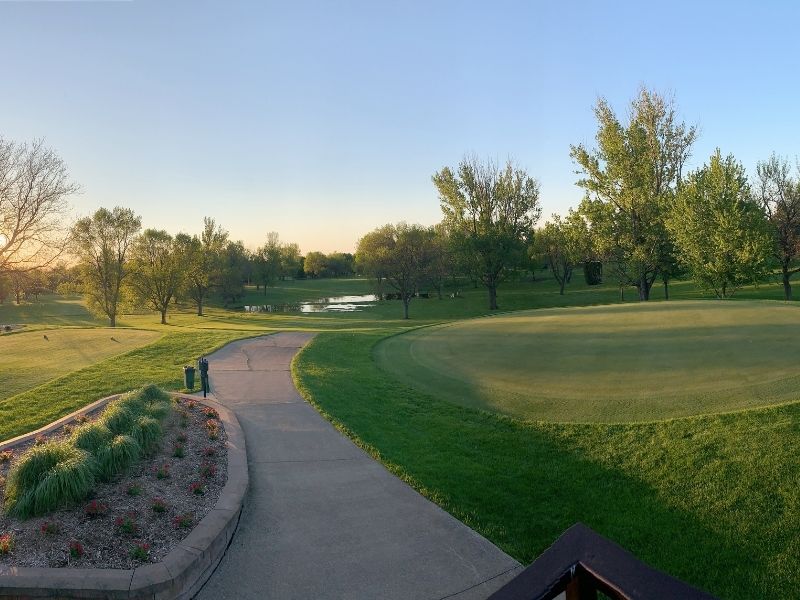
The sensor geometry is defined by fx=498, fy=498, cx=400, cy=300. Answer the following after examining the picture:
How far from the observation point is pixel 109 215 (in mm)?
43812

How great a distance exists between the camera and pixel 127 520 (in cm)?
621

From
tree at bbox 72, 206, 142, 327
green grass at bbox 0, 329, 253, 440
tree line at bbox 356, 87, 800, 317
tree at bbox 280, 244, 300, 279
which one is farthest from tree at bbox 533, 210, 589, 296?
tree at bbox 280, 244, 300, 279

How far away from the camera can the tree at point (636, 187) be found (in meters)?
40.5

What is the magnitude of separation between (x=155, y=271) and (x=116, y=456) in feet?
159

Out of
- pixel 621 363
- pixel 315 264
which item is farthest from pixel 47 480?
pixel 315 264

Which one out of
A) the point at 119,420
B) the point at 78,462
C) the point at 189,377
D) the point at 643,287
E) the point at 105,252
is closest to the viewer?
the point at 78,462

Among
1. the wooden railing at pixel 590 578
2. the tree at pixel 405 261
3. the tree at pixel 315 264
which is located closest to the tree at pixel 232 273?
the tree at pixel 405 261

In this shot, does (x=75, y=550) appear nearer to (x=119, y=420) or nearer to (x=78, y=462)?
(x=78, y=462)

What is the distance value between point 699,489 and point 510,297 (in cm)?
4933

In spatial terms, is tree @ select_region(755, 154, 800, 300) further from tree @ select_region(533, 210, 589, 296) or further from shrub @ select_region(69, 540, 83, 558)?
shrub @ select_region(69, 540, 83, 558)

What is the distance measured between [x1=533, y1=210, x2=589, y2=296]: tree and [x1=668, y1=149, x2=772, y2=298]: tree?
9016 millimetres

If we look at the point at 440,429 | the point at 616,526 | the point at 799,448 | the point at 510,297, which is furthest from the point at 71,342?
the point at 510,297

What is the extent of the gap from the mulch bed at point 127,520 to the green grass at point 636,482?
3132mm

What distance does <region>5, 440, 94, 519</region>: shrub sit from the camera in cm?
641
